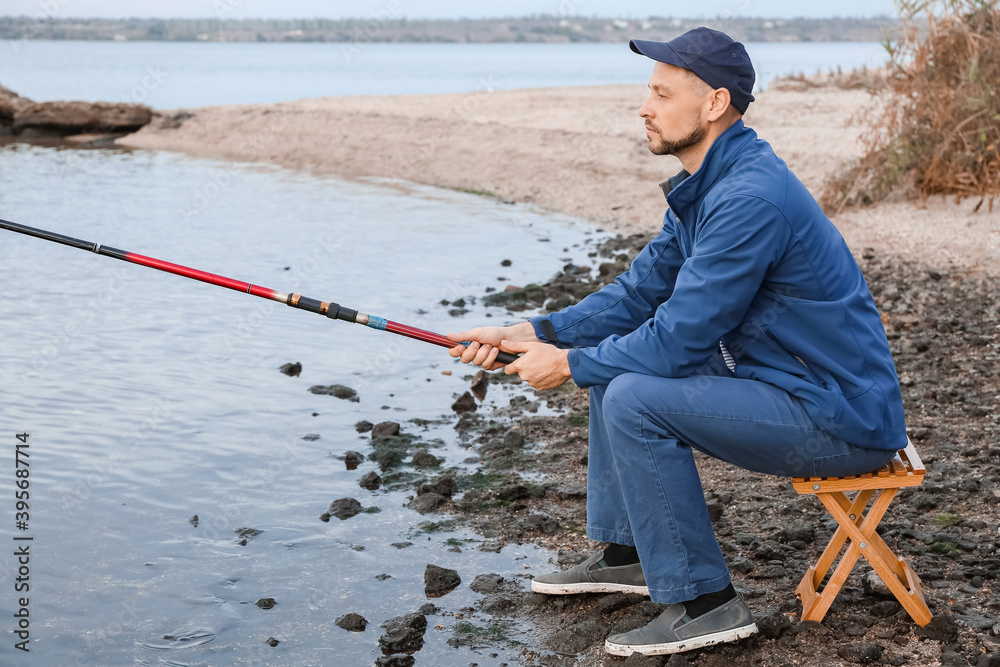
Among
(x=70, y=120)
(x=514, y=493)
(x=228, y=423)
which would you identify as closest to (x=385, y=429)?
(x=228, y=423)

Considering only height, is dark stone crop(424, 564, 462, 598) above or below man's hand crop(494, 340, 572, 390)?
below

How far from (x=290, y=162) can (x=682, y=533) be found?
57.0ft

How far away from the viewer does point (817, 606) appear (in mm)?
3471

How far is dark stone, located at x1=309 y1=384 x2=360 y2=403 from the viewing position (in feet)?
21.6

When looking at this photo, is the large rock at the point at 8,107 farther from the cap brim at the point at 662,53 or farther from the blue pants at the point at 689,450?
the blue pants at the point at 689,450

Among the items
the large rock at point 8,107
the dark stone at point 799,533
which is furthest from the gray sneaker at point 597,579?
the large rock at point 8,107

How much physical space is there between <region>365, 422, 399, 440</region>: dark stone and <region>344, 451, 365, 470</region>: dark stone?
9.9 inches

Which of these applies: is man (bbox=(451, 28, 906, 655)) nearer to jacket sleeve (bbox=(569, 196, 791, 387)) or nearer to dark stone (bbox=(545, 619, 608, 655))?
Answer: jacket sleeve (bbox=(569, 196, 791, 387))

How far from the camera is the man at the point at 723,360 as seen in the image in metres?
3.14

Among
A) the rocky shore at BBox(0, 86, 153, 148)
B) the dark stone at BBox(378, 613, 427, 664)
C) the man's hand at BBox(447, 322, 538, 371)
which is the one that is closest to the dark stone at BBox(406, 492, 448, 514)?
the dark stone at BBox(378, 613, 427, 664)

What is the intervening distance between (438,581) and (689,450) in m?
1.33

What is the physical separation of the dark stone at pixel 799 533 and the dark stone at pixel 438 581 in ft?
4.56

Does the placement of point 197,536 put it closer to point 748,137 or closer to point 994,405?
point 748,137

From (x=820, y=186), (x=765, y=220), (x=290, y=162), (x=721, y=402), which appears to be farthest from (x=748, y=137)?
(x=290, y=162)
